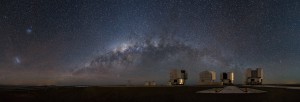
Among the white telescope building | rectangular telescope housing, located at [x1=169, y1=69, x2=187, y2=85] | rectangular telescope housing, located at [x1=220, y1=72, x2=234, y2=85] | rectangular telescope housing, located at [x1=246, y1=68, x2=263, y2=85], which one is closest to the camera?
rectangular telescope housing, located at [x1=246, y1=68, x2=263, y2=85]

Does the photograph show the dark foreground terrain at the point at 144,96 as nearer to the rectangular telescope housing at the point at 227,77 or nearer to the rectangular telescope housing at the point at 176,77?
the rectangular telescope housing at the point at 176,77

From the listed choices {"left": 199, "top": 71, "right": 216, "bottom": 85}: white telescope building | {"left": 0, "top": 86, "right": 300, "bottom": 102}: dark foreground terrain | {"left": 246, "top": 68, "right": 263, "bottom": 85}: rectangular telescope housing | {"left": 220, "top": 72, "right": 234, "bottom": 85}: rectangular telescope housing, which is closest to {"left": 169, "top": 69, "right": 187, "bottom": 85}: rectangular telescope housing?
{"left": 199, "top": 71, "right": 216, "bottom": 85}: white telescope building

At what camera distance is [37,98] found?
185 feet

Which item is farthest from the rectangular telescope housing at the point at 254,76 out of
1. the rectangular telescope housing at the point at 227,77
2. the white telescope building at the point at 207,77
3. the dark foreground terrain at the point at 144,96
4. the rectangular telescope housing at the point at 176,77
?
the dark foreground terrain at the point at 144,96

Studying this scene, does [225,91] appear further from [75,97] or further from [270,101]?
[75,97]

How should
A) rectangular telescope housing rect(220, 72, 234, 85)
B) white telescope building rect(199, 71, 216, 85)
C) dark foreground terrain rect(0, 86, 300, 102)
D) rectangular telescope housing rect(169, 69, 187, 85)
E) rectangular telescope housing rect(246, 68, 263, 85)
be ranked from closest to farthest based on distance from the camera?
dark foreground terrain rect(0, 86, 300, 102)
rectangular telescope housing rect(246, 68, 263, 85)
rectangular telescope housing rect(220, 72, 234, 85)
rectangular telescope housing rect(169, 69, 187, 85)
white telescope building rect(199, 71, 216, 85)

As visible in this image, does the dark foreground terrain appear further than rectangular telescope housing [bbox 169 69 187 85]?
No

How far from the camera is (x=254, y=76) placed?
87500 millimetres

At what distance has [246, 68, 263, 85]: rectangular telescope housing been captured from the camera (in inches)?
3403

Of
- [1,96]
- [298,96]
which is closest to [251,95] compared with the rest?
[298,96]

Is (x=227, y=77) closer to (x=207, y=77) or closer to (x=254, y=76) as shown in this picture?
(x=207, y=77)

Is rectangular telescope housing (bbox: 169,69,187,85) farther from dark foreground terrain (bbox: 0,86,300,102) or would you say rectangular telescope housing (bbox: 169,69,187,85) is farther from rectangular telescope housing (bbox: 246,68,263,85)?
dark foreground terrain (bbox: 0,86,300,102)

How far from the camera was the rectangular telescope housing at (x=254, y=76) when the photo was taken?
284 feet

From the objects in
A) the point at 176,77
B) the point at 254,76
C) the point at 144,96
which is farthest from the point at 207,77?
the point at 144,96
